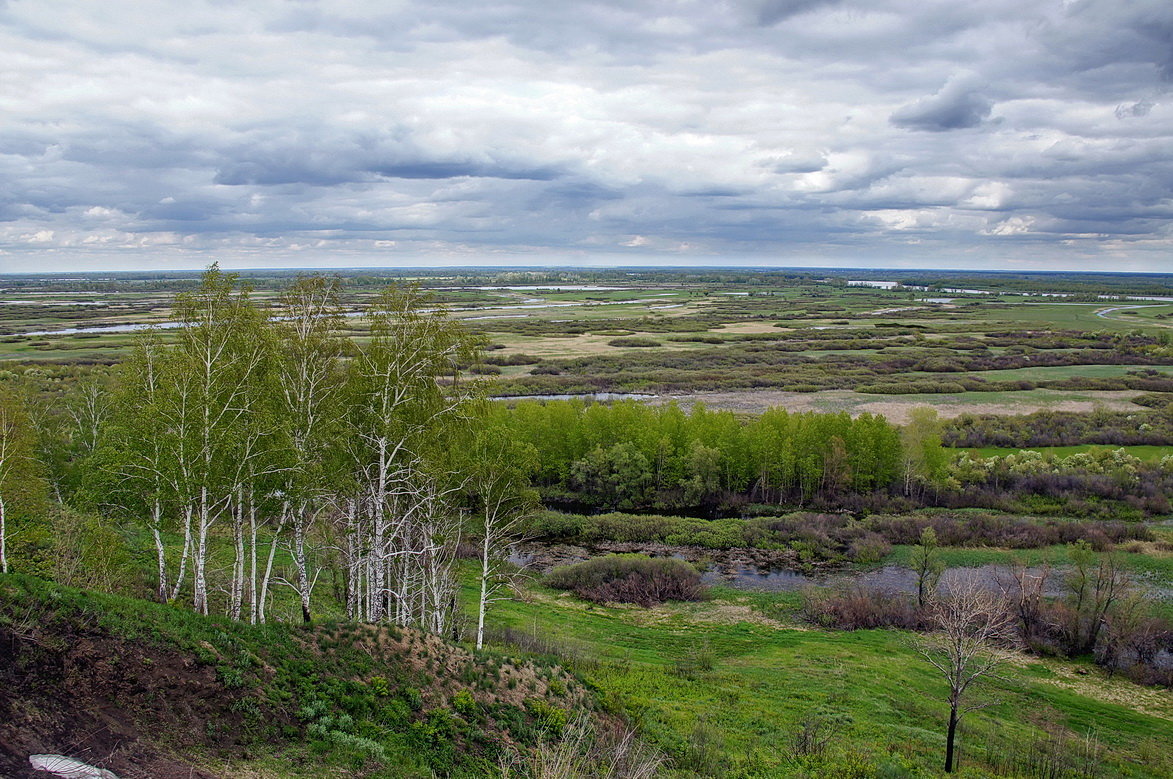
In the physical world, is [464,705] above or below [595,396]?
below

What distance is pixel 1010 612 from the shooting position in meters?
→ 31.3

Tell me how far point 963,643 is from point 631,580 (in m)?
19.7

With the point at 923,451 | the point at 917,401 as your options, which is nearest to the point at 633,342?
the point at 917,401

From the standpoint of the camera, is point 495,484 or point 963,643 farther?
point 495,484

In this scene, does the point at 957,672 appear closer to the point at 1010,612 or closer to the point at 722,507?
the point at 1010,612

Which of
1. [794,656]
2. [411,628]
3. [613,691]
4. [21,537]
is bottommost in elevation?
[794,656]

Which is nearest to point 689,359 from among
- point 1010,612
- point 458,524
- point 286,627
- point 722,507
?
point 722,507

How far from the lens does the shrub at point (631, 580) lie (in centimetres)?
3650

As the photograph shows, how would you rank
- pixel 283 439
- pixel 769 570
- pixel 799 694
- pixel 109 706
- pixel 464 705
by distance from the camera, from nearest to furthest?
pixel 109 706 < pixel 464 705 < pixel 283 439 < pixel 799 694 < pixel 769 570

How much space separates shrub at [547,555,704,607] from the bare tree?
12129mm

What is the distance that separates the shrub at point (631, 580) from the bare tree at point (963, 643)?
1213cm

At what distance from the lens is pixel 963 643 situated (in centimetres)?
2022

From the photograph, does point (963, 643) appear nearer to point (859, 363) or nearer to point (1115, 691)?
point (1115, 691)

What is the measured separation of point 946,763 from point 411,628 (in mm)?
16279
